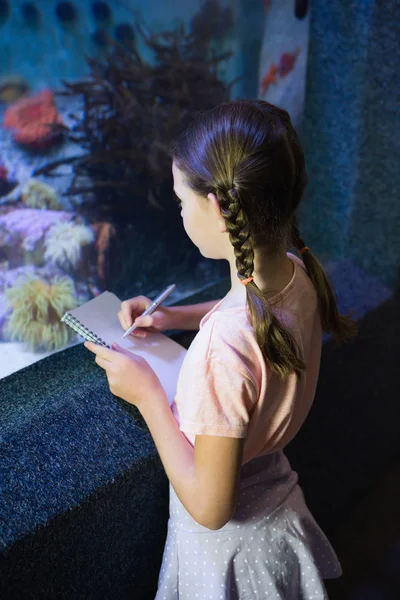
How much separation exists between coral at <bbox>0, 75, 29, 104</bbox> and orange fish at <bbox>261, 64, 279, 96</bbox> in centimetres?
70

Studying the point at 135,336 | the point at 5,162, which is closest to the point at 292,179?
the point at 135,336

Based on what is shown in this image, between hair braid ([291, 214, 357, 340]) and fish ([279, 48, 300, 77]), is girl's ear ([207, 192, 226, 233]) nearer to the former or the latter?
hair braid ([291, 214, 357, 340])

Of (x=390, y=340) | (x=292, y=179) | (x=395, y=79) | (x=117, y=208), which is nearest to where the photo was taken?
(x=292, y=179)

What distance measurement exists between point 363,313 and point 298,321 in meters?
0.80

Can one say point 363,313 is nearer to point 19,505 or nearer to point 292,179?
point 292,179

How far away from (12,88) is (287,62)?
0.80m

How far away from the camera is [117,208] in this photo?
142cm

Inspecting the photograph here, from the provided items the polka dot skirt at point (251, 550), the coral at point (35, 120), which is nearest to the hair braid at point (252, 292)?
the polka dot skirt at point (251, 550)

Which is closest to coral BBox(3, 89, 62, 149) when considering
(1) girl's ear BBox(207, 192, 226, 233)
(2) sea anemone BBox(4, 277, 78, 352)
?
(2) sea anemone BBox(4, 277, 78, 352)

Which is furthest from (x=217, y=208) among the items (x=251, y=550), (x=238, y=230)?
(x=251, y=550)

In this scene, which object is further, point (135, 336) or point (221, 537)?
point (135, 336)

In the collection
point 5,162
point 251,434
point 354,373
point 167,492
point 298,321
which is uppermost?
point 5,162

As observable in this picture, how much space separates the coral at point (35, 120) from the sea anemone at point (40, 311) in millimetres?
288

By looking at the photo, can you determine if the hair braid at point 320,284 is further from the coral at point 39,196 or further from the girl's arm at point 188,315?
the coral at point 39,196
